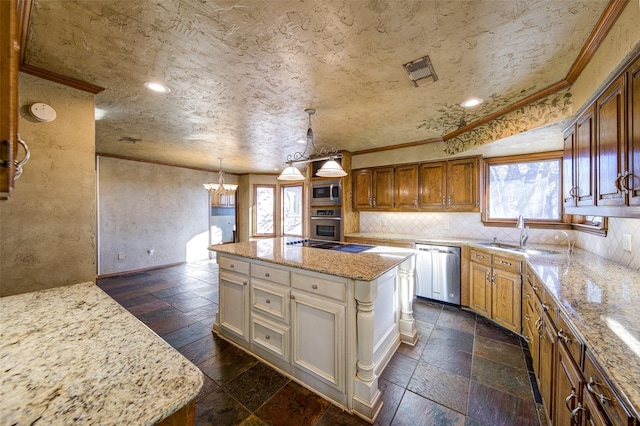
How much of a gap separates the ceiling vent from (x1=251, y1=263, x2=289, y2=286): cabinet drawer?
1.80m

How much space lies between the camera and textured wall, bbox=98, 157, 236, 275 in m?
4.76

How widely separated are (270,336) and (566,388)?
1883 mm

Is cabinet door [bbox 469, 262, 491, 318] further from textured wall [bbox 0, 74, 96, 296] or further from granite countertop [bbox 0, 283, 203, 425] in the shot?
textured wall [bbox 0, 74, 96, 296]

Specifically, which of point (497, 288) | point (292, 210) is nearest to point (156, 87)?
point (497, 288)

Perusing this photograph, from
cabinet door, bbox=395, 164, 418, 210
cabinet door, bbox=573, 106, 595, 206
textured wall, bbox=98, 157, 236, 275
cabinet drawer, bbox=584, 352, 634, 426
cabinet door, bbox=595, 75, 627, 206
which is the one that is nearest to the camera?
cabinet drawer, bbox=584, 352, 634, 426

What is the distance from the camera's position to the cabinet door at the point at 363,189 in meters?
4.34

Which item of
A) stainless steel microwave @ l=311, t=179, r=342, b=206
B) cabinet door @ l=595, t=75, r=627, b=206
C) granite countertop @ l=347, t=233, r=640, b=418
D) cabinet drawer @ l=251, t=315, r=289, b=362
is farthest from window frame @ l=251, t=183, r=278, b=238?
cabinet door @ l=595, t=75, r=627, b=206

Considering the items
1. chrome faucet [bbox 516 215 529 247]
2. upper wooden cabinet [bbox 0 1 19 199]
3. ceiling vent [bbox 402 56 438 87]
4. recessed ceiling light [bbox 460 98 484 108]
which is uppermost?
recessed ceiling light [bbox 460 98 484 108]

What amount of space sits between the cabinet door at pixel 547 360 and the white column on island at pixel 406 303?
1004 mm

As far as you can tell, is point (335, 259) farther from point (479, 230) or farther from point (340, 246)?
point (479, 230)

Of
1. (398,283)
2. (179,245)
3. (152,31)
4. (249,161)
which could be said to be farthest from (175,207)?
(398,283)

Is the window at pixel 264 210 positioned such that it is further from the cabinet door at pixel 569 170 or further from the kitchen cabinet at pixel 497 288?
the cabinet door at pixel 569 170

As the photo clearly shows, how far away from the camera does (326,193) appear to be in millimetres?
4504

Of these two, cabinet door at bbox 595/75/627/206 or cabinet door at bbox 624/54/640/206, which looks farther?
cabinet door at bbox 595/75/627/206
